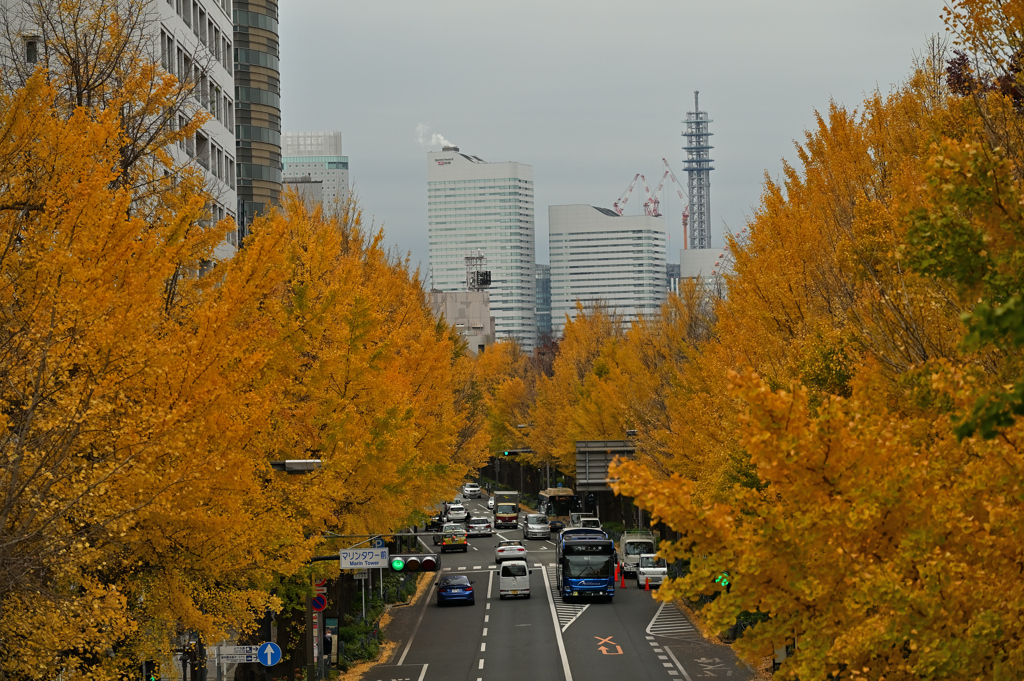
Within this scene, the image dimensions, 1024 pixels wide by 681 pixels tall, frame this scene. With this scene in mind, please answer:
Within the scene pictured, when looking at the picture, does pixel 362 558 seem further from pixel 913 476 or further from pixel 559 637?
pixel 559 637

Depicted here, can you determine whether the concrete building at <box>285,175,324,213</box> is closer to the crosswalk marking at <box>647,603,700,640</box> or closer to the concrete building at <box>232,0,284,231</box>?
the concrete building at <box>232,0,284,231</box>

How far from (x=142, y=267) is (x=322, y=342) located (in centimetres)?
1275

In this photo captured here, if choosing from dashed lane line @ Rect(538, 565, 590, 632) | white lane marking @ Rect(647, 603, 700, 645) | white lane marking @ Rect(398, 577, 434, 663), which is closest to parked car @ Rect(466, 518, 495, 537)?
dashed lane line @ Rect(538, 565, 590, 632)

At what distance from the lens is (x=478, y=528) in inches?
3083

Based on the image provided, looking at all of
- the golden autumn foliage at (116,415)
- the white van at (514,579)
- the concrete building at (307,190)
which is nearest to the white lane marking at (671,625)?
the white van at (514,579)

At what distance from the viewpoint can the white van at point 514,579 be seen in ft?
156

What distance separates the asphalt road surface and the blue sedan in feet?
1.31

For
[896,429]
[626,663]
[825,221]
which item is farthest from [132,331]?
[626,663]

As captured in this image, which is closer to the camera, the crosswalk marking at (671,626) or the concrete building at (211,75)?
the concrete building at (211,75)

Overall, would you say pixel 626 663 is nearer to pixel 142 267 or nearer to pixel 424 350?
pixel 424 350

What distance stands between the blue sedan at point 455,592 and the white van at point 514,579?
1500mm

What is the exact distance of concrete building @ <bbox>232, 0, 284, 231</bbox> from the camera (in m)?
62.6

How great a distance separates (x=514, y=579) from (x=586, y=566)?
3.62 m

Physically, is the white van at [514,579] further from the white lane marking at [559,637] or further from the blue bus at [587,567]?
the blue bus at [587,567]
